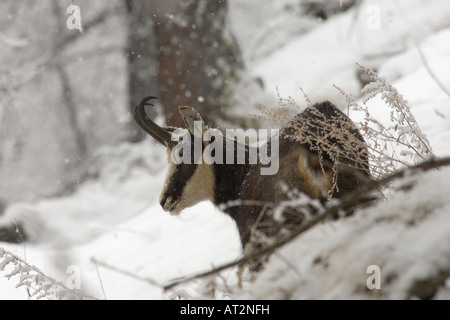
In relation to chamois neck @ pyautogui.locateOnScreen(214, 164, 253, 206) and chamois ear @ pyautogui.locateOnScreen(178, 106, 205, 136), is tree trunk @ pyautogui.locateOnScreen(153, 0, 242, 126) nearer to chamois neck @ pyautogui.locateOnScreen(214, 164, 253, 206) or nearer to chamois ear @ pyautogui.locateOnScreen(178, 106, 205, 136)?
chamois neck @ pyautogui.locateOnScreen(214, 164, 253, 206)

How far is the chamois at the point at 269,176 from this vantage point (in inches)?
138

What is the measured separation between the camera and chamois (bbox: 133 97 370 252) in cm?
352

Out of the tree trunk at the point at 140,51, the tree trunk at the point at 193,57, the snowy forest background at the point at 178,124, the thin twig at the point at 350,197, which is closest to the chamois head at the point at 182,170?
the snowy forest background at the point at 178,124

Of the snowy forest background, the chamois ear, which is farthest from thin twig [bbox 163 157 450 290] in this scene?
the chamois ear

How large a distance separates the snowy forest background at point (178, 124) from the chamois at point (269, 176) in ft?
1.17

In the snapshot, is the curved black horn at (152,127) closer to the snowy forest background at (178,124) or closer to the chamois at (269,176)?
the chamois at (269,176)

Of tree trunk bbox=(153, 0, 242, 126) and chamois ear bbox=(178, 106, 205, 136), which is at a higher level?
tree trunk bbox=(153, 0, 242, 126)

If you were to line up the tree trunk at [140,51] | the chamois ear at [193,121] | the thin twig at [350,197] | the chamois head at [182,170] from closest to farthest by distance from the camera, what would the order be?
1. the thin twig at [350,197]
2. the chamois ear at [193,121]
3. the chamois head at [182,170]
4. the tree trunk at [140,51]

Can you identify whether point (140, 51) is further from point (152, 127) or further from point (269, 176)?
point (269, 176)

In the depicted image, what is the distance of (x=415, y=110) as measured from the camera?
6.33m

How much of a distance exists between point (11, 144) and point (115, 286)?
31.4 feet

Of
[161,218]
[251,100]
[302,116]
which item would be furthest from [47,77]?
[302,116]

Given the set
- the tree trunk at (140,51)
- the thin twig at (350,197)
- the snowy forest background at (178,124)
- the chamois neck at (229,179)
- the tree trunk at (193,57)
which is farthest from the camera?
the tree trunk at (140,51)
